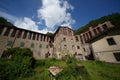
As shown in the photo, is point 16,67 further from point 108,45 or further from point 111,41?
point 111,41

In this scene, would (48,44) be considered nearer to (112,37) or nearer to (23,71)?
(23,71)

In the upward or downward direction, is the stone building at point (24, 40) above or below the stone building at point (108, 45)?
above

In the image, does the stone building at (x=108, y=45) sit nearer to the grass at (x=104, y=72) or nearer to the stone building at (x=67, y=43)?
the stone building at (x=67, y=43)

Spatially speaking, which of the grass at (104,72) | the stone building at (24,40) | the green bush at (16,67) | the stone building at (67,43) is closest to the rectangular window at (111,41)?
the stone building at (67,43)

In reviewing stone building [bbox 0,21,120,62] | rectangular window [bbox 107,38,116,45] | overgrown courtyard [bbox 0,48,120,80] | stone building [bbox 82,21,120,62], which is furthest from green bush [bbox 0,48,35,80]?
rectangular window [bbox 107,38,116,45]

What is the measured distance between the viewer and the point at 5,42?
21.2 m

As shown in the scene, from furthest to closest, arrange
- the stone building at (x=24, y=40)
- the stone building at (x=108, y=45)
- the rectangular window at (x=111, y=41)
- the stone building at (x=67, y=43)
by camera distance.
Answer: the stone building at (x=24, y=40) < the stone building at (x=67, y=43) < the rectangular window at (x=111, y=41) < the stone building at (x=108, y=45)

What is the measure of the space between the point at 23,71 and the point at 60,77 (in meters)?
8.44

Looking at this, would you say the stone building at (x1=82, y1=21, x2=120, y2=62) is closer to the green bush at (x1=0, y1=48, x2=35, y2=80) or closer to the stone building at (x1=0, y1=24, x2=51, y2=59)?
the green bush at (x1=0, y1=48, x2=35, y2=80)

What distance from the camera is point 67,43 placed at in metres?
28.1

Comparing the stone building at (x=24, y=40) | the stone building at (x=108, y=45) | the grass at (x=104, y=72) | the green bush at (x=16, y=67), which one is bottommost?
the grass at (x=104, y=72)

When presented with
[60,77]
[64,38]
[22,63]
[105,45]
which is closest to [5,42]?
[22,63]

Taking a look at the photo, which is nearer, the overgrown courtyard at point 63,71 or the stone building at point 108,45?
the overgrown courtyard at point 63,71

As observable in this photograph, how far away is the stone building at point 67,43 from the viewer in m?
13.7
